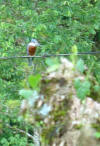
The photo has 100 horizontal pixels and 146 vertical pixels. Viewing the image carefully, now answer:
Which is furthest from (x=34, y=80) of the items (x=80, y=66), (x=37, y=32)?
(x=37, y=32)

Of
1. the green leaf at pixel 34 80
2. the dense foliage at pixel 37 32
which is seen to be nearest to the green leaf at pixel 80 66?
the green leaf at pixel 34 80

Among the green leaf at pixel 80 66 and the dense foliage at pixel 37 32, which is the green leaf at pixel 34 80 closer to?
the green leaf at pixel 80 66

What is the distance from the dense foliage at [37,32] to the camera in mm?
6977

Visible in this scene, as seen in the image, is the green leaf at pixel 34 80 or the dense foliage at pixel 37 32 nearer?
the green leaf at pixel 34 80

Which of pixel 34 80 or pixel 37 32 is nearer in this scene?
pixel 34 80

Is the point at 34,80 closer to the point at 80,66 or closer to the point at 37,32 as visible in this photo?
the point at 80,66

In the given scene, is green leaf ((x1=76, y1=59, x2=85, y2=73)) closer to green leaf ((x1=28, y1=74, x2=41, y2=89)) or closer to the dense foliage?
green leaf ((x1=28, y1=74, x2=41, y2=89))

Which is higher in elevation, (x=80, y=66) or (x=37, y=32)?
(x=80, y=66)

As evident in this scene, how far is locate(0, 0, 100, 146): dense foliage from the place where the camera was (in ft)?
22.9

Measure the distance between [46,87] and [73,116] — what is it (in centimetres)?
20

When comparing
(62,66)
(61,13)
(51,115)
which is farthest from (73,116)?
(61,13)

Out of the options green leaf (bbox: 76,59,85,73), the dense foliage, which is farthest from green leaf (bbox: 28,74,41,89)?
the dense foliage

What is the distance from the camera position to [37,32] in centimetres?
688

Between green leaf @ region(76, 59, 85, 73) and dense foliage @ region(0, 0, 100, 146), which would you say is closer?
green leaf @ region(76, 59, 85, 73)
